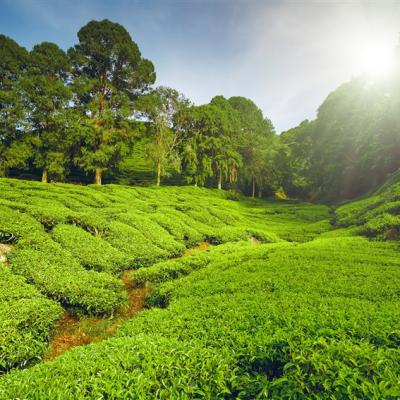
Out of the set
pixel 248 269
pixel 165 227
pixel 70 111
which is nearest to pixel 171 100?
pixel 70 111

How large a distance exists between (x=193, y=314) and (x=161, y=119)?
1670 inches

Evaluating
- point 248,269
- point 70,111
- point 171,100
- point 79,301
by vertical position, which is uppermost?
point 171,100

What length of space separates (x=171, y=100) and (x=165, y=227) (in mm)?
34207

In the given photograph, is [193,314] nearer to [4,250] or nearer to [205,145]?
[4,250]

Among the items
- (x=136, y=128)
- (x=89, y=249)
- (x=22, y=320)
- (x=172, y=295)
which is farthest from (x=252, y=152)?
(x=22, y=320)

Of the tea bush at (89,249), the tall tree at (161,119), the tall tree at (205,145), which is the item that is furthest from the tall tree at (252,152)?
the tea bush at (89,249)

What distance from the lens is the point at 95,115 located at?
43.1 meters

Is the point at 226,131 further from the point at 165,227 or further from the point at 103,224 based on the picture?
the point at 103,224

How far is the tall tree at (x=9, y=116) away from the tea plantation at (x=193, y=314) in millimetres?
22401

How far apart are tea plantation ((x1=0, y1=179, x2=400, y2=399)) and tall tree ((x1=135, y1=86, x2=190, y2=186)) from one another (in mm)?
28145

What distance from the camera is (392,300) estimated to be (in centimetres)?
847

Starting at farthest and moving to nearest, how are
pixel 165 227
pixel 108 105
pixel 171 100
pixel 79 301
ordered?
1. pixel 171 100
2. pixel 108 105
3. pixel 165 227
4. pixel 79 301

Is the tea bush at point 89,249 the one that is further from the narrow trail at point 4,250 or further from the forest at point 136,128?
the forest at point 136,128

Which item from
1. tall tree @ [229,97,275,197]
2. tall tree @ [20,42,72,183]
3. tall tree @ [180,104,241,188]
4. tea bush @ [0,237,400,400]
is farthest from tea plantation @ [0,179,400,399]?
tall tree @ [229,97,275,197]
